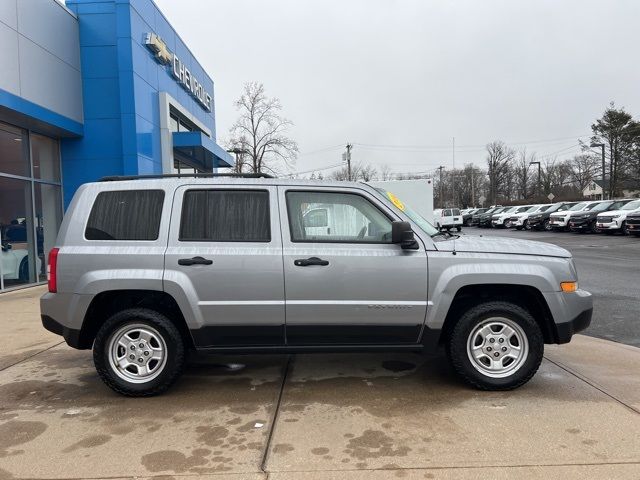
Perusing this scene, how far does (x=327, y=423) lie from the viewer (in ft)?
12.1

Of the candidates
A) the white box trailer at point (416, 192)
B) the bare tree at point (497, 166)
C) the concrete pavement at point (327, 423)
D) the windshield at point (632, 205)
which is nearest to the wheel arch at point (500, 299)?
the concrete pavement at point (327, 423)

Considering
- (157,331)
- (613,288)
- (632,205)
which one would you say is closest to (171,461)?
(157,331)

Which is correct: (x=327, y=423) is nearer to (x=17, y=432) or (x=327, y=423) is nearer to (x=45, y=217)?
(x=17, y=432)

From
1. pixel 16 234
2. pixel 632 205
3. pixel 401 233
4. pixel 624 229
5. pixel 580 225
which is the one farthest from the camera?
pixel 580 225

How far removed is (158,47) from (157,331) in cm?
1299

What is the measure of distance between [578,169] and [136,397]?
324 feet

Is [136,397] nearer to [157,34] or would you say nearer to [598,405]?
[598,405]

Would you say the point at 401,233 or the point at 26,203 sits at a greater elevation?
the point at 26,203

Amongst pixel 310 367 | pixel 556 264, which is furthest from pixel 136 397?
pixel 556 264


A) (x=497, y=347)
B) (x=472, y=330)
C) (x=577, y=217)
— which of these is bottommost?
(x=497, y=347)

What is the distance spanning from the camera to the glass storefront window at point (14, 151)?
35.9 feet

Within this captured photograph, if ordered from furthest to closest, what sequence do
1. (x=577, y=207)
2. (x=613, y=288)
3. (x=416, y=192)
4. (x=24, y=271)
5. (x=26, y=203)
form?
1. (x=577, y=207)
2. (x=416, y=192)
3. (x=26, y=203)
4. (x=24, y=271)
5. (x=613, y=288)

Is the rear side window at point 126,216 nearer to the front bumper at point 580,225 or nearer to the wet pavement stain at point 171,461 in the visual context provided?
the wet pavement stain at point 171,461

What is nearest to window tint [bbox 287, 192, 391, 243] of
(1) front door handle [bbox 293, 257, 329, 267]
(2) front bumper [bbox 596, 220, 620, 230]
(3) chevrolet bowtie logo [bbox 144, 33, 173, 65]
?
(1) front door handle [bbox 293, 257, 329, 267]
